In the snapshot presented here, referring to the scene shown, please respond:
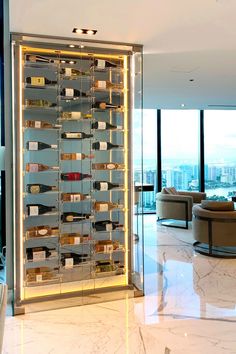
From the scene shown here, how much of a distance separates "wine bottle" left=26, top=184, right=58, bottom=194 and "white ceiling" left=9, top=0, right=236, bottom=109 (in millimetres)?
1486

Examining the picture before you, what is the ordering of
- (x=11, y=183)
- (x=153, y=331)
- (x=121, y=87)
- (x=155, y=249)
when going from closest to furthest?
(x=153, y=331) < (x=11, y=183) < (x=121, y=87) < (x=155, y=249)

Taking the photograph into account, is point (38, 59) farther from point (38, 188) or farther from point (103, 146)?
point (38, 188)

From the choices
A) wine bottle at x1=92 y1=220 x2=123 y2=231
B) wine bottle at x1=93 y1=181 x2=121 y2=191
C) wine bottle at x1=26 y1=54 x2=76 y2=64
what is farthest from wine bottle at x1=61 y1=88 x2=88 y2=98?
wine bottle at x1=92 y1=220 x2=123 y2=231

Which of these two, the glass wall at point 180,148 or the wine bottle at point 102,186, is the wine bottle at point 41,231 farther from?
the glass wall at point 180,148

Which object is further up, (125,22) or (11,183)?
(125,22)

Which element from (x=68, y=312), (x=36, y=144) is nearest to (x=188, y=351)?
Answer: (x=68, y=312)

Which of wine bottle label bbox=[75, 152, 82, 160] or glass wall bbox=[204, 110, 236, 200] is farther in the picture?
glass wall bbox=[204, 110, 236, 200]

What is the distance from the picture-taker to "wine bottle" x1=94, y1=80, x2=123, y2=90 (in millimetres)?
3936

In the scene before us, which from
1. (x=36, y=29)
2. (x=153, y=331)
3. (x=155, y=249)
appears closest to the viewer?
(x=153, y=331)

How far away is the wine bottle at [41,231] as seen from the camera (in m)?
3.65

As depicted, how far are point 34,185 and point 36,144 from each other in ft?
1.38

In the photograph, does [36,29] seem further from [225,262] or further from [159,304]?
[225,262]

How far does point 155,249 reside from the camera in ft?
19.5

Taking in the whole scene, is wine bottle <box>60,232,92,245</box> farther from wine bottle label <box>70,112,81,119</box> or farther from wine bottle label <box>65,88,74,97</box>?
wine bottle label <box>65,88,74,97</box>
